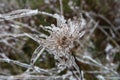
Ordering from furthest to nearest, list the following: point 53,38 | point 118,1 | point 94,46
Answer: point 118,1, point 94,46, point 53,38

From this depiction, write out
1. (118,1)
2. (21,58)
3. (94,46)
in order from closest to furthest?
(21,58) → (94,46) → (118,1)

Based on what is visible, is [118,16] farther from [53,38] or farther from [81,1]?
[53,38]

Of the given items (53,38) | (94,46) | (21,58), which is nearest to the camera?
(53,38)

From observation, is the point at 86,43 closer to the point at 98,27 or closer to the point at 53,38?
the point at 98,27

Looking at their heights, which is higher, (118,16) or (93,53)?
(118,16)

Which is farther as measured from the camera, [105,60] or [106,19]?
[106,19]

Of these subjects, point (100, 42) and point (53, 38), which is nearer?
point (53, 38)

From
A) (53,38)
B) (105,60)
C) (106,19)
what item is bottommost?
(53,38)

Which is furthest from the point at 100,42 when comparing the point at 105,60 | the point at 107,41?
the point at 105,60

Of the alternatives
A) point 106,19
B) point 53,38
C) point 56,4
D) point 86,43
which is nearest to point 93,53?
point 86,43
